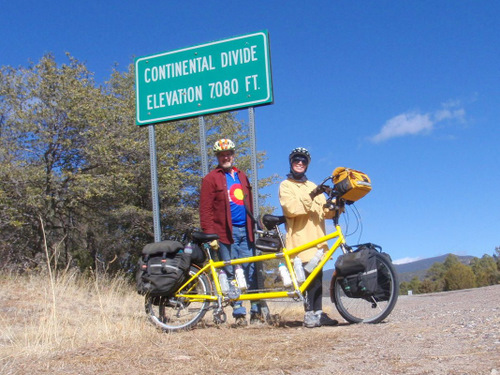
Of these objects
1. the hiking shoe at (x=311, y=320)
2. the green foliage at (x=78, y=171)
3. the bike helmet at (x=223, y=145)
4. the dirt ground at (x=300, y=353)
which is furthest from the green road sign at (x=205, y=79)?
the green foliage at (x=78, y=171)

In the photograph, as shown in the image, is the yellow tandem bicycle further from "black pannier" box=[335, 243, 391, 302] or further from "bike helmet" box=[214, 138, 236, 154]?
"bike helmet" box=[214, 138, 236, 154]

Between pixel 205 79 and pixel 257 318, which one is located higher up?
pixel 205 79

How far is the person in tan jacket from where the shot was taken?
550 cm

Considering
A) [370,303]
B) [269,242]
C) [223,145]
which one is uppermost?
[223,145]

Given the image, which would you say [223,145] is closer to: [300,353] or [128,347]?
[128,347]

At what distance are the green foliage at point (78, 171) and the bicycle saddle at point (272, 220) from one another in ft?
29.7

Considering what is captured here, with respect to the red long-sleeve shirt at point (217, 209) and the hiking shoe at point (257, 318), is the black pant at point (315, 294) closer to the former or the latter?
the hiking shoe at point (257, 318)

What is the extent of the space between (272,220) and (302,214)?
1.02 feet


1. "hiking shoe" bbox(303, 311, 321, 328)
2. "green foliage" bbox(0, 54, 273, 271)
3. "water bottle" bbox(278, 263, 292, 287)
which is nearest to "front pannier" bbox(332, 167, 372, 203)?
"water bottle" bbox(278, 263, 292, 287)

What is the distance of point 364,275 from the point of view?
17.0 feet

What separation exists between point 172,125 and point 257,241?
47.1 feet

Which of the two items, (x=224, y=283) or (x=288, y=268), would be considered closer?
(x=288, y=268)

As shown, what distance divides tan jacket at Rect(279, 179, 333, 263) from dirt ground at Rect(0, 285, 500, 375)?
990mm

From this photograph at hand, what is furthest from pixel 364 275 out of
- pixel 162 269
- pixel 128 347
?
pixel 128 347
